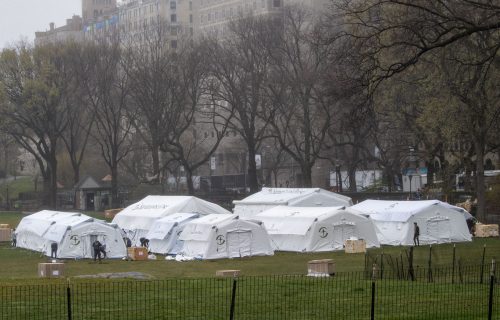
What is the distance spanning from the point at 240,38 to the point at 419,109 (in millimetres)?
22454

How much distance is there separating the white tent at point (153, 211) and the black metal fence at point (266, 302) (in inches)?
1363

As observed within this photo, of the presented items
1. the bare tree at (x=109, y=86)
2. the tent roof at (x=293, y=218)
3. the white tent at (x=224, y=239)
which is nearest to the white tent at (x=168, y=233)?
the white tent at (x=224, y=239)

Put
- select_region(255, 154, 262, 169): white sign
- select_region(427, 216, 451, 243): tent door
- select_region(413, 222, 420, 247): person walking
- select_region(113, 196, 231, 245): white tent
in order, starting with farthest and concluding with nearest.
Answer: select_region(255, 154, 262, 169): white sign
select_region(113, 196, 231, 245): white tent
select_region(427, 216, 451, 243): tent door
select_region(413, 222, 420, 247): person walking

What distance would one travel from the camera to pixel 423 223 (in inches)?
2089

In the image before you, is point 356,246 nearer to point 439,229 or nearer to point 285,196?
point 439,229

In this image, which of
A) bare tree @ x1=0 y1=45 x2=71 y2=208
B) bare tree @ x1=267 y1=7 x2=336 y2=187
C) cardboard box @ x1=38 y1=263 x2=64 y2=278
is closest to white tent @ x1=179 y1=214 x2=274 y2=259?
cardboard box @ x1=38 y1=263 x2=64 y2=278

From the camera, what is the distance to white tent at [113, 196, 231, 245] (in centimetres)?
5750

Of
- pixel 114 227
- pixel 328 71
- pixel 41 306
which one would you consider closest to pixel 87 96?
pixel 328 71

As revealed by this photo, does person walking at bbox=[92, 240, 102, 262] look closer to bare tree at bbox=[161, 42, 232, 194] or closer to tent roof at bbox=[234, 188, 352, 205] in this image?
tent roof at bbox=[234, 188, 352, 205]

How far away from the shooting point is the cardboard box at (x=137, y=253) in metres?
47.7

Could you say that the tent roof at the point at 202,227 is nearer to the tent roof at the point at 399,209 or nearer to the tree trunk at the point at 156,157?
the tent roof at the point at 399,209

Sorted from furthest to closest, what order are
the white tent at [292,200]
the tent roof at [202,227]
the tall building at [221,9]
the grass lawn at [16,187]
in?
the tall building at [221,9], the grass lawn at [16,187], the white tent at [292,200], the tent roof at [202,227]

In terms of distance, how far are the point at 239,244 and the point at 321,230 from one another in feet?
16.3

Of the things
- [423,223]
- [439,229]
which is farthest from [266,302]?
[439,229]
